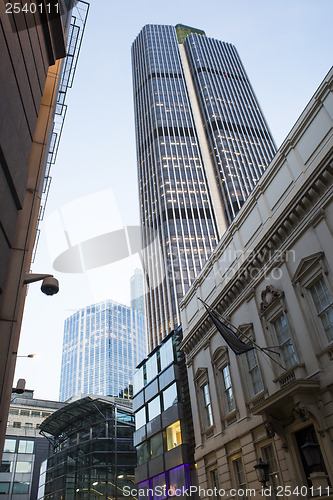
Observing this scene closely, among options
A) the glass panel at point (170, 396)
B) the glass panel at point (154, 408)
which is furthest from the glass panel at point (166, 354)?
the glass panel at point (154, 408)

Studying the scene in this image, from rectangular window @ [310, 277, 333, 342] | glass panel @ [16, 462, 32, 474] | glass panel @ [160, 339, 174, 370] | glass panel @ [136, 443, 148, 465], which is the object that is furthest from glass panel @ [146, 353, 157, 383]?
glass panel @ [16, 462, 32, 474]

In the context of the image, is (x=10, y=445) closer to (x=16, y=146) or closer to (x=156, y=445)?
(x=156, y=445)

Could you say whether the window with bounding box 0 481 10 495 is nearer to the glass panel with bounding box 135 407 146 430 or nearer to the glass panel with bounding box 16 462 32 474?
the glass panel with bounding box 16 462 32 474

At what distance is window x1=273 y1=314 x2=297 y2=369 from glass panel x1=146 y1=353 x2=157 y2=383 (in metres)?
18.4

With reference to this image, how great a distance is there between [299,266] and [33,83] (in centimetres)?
1244

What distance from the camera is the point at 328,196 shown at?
15.5m

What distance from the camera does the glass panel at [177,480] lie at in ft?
85.1

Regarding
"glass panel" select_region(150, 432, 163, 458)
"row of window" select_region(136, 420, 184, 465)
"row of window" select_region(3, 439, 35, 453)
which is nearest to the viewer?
"row of window" select_region(136, 420, 184, 465)

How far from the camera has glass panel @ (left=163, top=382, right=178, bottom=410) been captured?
96.0ft

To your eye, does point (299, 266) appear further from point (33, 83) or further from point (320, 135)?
point (33, 83)

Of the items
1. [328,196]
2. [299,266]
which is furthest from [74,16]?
[299,266]

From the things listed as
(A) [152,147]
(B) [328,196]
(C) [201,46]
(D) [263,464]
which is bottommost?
(D) [263,464]

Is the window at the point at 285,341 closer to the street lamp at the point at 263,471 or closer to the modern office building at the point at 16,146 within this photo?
the street lamp at the point at 263,471

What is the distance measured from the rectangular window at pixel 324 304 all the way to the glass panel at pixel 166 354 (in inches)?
691
